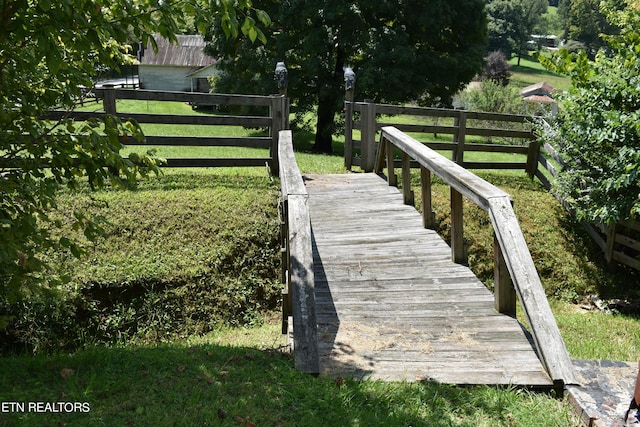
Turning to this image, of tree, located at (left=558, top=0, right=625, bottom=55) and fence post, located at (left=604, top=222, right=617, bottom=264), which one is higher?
tree, located at (left=558, top=0, right=625, bottom=55)

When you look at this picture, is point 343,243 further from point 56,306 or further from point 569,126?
point 569,126

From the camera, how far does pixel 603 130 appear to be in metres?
7.91

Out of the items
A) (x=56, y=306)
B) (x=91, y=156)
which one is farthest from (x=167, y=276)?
(x=91, y=156)

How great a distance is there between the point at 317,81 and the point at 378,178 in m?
9.40

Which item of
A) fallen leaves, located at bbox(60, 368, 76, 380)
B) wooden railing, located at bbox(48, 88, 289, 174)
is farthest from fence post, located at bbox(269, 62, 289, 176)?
fallen leaves, located at bbox(60, 368, 76, 380)

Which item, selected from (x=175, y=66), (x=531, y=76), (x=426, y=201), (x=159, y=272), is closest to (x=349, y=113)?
(x=426, y=201)

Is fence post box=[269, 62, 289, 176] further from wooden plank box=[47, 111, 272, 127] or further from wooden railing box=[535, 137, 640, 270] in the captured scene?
Answer: wooden railing box=[535, 137, 640, 270]

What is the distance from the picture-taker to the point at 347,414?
134 inches

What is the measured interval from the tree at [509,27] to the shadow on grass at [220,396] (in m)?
94.2

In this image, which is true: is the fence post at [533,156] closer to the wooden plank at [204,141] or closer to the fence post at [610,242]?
the fence post at [610,242]

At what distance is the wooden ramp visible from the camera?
4.13 metres

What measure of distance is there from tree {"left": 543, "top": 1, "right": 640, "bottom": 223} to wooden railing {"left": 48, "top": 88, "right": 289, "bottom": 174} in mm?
4531

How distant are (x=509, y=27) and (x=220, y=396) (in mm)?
101270

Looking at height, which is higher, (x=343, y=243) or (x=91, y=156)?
(x=91, y=156)
